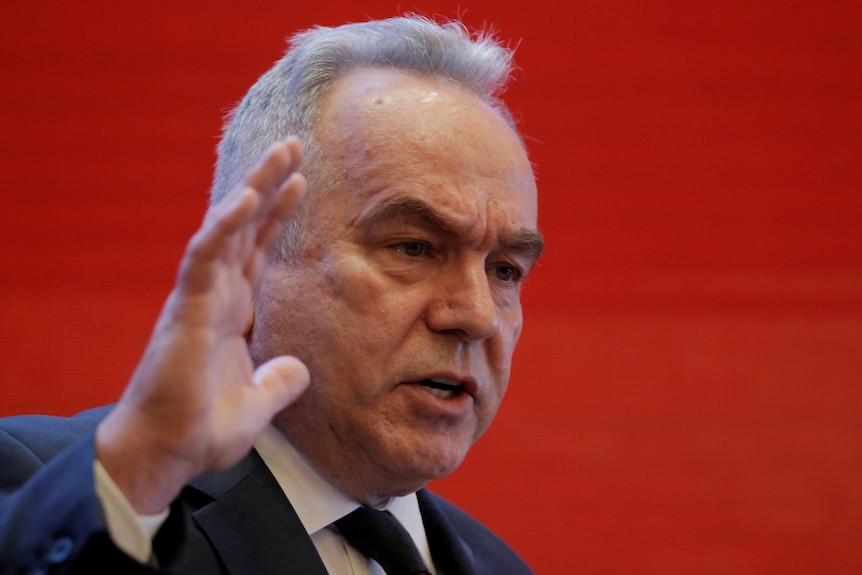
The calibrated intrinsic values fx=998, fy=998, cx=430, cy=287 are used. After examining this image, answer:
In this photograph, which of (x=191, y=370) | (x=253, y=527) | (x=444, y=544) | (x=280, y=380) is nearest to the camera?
(x=191, y=370)

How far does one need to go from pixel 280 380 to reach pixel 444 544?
829 mm

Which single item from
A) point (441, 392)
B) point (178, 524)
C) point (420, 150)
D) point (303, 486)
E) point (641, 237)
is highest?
point (641, 237)

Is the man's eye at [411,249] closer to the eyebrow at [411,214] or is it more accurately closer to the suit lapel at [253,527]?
the eyebrow at [411,214]

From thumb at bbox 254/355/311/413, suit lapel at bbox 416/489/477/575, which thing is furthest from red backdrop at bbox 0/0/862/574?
thumb at bbox 254/355/311/413

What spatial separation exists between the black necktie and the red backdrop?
89cm

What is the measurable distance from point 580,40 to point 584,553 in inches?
52.4

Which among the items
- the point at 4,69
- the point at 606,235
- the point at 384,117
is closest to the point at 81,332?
the point at 4,69

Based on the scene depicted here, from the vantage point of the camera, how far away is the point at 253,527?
1451 mm

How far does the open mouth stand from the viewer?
1.56 m

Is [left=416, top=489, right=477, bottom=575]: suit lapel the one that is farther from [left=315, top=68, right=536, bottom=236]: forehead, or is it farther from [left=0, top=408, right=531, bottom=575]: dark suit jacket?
[left=315, top=68, right=536, bottom=236]: forehead

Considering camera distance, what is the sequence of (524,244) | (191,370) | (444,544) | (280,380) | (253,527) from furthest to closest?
(444,544)
(524,244)
(253,527)
(280,380)
(191,370)

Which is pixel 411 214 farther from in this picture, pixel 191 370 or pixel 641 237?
pixel 641 237

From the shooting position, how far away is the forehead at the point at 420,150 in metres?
1.57

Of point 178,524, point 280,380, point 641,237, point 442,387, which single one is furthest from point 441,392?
point 641,237
